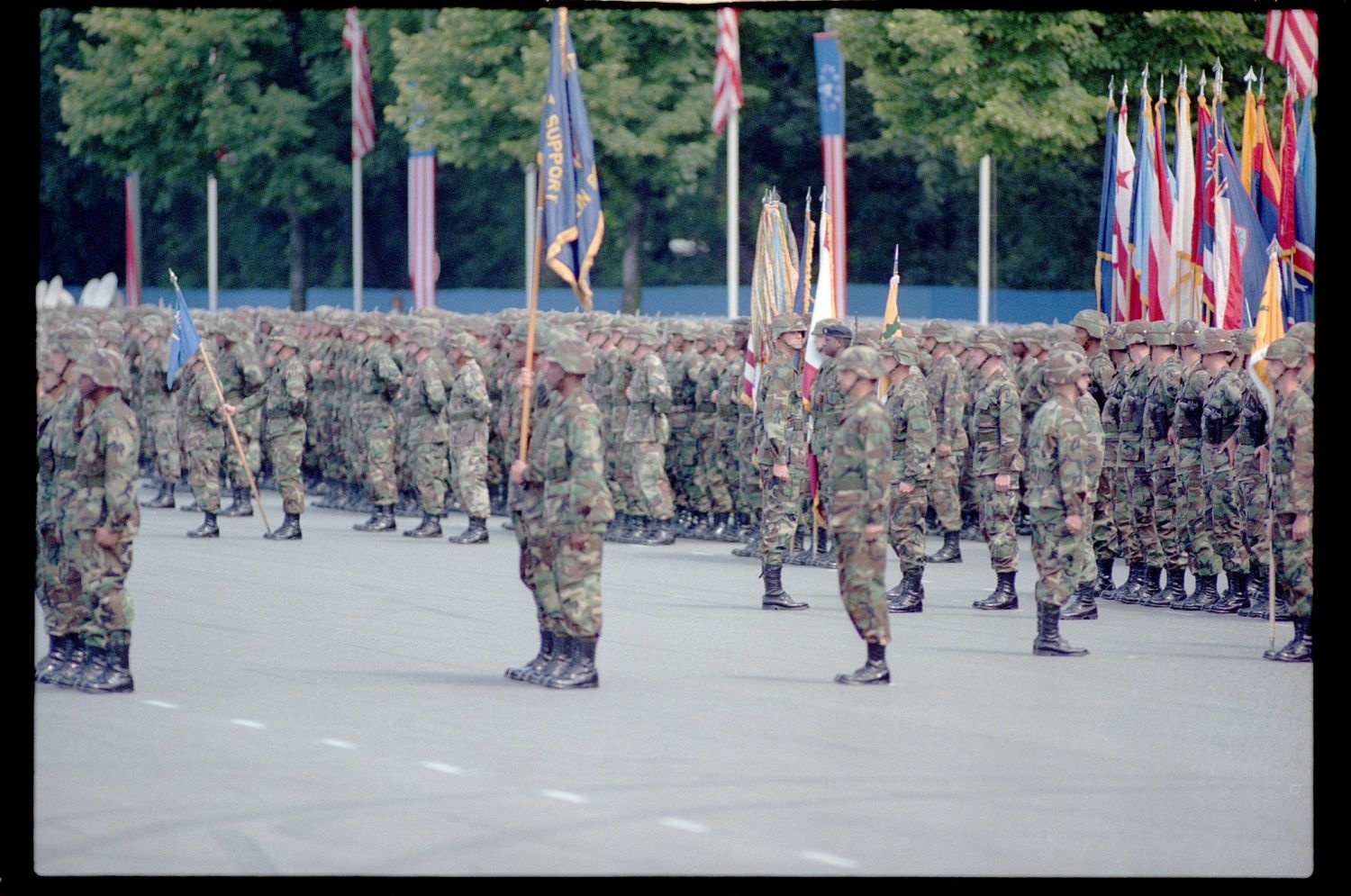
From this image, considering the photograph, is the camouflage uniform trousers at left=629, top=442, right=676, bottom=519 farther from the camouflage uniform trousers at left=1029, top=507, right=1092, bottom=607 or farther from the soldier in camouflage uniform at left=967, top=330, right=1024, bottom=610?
the camouflage uniform trousers at left=1029, top=507, right=1092, bottom=607

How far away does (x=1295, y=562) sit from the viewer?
13.4m

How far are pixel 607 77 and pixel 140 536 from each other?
1701cm

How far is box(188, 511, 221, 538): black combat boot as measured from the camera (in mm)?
21297

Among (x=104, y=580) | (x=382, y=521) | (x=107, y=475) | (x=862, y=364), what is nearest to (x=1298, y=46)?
(x=862, y=364)

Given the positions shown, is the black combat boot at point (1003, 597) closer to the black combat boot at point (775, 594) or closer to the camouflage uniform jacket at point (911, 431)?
the camouflage uniform jacket at point (911, 431)

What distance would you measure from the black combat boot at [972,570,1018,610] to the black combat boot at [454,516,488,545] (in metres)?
6.21

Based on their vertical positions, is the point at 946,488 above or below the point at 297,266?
below

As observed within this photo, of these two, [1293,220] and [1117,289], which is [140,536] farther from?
[1293,220]

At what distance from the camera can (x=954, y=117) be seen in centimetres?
3028

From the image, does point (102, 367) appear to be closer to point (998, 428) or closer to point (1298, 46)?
point (998, 428)

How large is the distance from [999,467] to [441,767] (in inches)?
281

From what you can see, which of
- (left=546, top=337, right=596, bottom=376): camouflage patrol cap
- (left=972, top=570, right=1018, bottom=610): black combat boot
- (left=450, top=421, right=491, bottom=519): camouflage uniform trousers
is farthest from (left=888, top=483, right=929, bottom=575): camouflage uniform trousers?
(left=450, top=421, right=491, bottom=519): camouflage uniform trousers

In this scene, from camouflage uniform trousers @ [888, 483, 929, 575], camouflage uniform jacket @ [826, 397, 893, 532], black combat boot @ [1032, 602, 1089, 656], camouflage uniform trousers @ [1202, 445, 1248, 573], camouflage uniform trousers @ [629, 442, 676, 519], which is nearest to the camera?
camouflage uniform jacket @ [826, 397, 893, 532]

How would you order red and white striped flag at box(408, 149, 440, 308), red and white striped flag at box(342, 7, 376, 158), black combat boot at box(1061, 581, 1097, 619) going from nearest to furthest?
black combat boot at box(1061, 581, 1097, 619) → red and white striped flag at box(408, 149, 440, 308) → red and white striped flag at box(342, 7, 376, 158)
